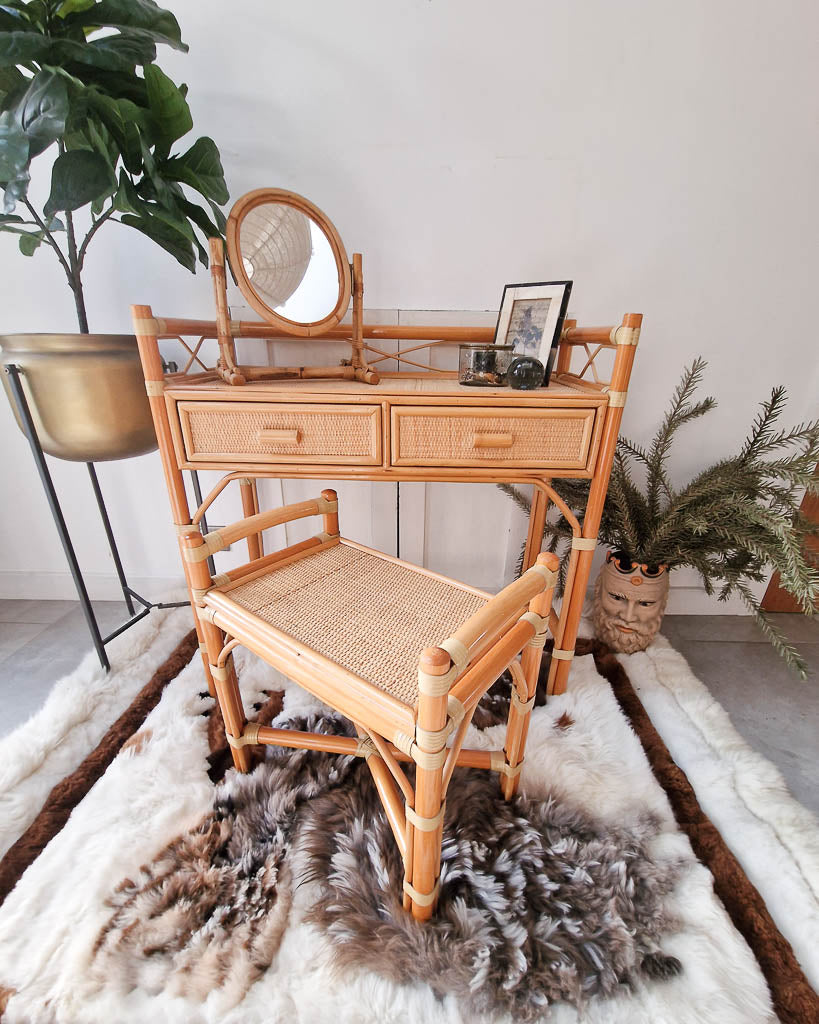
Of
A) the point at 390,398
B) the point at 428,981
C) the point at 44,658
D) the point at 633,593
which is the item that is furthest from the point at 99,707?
the point at 633,593

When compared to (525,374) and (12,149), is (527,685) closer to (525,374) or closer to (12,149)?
(525,374)

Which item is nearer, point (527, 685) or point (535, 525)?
point (527, 685)

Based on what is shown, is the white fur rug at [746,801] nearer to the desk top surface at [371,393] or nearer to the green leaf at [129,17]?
the desk top surface at [371,393]

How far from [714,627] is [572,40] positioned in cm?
174

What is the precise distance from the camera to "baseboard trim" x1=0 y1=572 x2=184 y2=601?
1.55 m

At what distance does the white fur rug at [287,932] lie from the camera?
570 millimetres

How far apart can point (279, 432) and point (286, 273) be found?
1.27 ft

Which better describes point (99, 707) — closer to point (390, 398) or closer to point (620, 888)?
point (390, 398)

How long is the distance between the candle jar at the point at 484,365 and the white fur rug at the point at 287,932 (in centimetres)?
83

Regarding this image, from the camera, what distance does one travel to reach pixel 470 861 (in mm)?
729

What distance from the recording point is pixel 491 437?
2.81 ft

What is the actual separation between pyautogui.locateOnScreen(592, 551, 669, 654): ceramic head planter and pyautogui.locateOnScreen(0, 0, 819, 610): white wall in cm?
51

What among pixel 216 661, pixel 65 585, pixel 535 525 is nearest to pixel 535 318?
pixel 535 525

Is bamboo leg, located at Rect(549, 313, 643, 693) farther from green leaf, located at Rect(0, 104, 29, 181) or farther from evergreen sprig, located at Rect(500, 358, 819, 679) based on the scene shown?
green leaf, located at Rect(0, 104, 29, 181)
